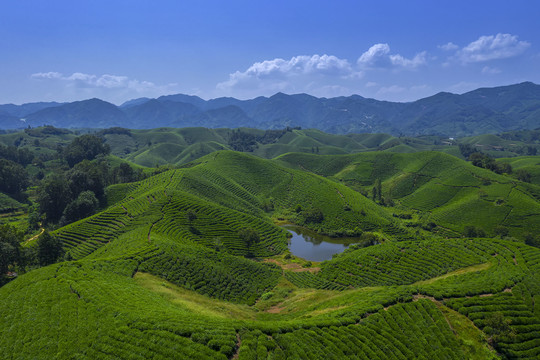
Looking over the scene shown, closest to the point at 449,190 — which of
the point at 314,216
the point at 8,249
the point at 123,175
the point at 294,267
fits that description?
the point at 314,216

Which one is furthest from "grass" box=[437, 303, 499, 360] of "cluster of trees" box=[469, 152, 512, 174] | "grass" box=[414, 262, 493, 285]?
"cluster of trees" box=[469, 152, 512, 174]

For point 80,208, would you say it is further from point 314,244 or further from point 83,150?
point 83,150

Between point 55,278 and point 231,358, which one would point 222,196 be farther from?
point 231,358

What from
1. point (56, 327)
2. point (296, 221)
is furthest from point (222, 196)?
point (56, 327)

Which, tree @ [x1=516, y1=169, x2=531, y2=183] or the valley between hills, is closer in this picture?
the valley between hills

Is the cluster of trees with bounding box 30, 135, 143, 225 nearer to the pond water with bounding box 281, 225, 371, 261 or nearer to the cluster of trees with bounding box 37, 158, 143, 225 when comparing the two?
the cluster of trees with bounding box 37, 158, 143, 225

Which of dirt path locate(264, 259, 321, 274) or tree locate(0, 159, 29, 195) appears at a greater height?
tree locate(0, 159, 29, 195)

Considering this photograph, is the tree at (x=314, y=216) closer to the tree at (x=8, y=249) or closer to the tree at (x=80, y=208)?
the tree at (x=80, y=208)
